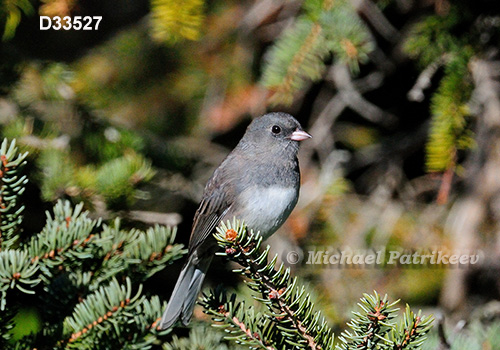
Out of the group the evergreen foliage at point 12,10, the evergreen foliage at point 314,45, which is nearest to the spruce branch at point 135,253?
the evergreen foliage at point 314,45

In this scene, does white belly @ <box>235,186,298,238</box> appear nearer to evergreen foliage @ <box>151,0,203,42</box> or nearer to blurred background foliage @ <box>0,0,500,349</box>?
blurred background foliage @ <box>0,0,500,349</box>

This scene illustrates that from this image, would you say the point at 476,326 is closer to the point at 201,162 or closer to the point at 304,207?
the point at 304,207

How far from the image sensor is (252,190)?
2.29 m

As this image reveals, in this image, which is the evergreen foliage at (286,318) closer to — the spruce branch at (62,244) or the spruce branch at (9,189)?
the spruce branch at (62,244)

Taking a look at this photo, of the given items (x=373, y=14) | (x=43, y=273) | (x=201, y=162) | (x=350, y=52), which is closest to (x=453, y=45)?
(x=350, y=52)

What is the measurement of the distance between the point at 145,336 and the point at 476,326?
1.16 m

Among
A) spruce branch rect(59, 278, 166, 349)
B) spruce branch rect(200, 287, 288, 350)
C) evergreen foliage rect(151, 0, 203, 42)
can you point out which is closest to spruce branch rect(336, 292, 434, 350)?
spruce branch rect(200, 287, 288, 350)

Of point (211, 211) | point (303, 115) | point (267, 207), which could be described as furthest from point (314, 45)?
point (303, 115)

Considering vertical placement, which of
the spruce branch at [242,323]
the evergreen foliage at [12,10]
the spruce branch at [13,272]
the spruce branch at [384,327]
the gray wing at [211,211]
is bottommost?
the gray wing at [211,211]

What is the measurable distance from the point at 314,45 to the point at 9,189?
4.31ft

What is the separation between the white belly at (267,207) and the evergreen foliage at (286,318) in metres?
0.55

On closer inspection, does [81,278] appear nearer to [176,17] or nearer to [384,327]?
[384,327]

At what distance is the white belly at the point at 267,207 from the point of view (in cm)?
219

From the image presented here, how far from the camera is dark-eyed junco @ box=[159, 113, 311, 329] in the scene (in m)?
2.21
